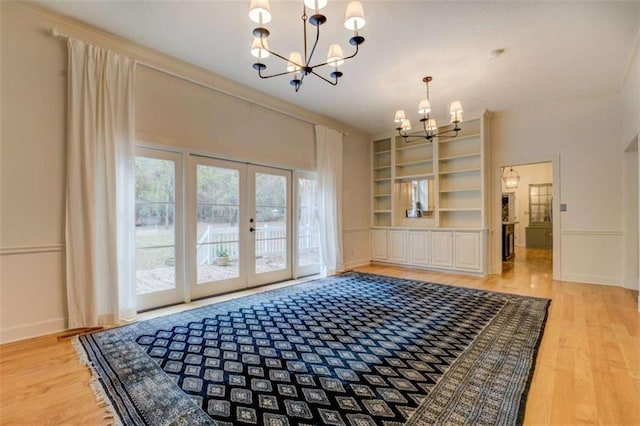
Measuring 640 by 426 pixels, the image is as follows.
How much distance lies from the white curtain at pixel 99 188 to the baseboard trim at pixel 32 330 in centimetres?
12

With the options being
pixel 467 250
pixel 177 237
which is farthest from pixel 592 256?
pixel 177 237

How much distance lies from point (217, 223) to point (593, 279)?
19.3ft

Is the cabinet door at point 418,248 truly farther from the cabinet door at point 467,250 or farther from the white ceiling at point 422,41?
the white ceiling at point 422,41

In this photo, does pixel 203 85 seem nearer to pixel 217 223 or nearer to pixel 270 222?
pixel 217 223

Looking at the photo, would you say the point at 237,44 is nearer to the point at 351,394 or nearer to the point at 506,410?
the point at 351,394

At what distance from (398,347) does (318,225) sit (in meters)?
3.38

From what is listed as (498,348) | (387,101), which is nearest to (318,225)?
(387,101)

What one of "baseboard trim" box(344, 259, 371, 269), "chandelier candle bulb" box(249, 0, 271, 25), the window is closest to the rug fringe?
"chandelier candle bulb" box(249, 0, 271, 25)

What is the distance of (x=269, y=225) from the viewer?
16.1 ft

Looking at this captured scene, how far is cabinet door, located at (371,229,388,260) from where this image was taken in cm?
675

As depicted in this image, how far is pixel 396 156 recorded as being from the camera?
6.83 metres

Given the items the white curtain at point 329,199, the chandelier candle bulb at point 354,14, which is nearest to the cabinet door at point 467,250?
the white curtain at point 329,199

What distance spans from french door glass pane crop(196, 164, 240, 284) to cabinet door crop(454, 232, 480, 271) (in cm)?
398

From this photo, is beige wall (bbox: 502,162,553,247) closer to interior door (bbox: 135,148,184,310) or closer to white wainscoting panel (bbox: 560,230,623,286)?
white wainscoting panel (bbox: 560,230,623,286)
